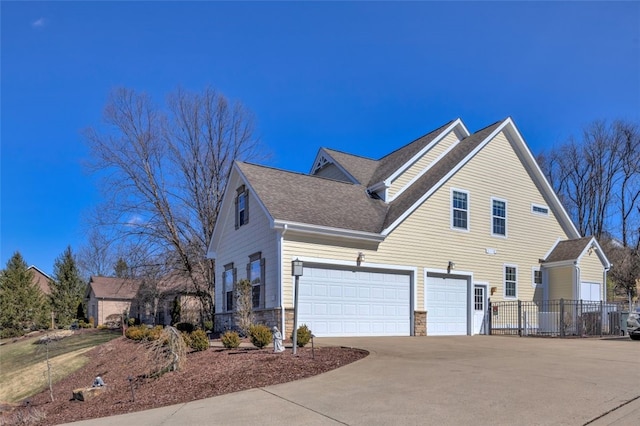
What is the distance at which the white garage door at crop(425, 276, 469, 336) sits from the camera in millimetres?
18141

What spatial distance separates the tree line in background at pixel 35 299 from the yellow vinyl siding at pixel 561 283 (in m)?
29.8

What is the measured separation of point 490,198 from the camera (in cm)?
2041

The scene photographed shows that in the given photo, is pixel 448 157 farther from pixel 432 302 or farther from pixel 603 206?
pixel 603 206

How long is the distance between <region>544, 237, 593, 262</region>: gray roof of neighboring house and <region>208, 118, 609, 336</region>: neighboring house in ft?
0.22

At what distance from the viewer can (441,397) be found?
23.0 feet

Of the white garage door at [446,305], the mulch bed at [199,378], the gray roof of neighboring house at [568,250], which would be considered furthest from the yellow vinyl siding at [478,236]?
the mulch bed at [199,378]

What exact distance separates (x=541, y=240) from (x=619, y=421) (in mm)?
17296

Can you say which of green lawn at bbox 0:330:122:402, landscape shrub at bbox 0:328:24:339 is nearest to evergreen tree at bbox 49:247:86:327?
landscape shrub at bbox 0:328:24:339

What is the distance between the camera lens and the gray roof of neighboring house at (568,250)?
20.9 m

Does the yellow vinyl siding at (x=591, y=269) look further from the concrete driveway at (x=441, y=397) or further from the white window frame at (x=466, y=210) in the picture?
the concrete driveway at (x=441, y=397)

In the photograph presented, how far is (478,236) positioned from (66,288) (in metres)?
40.5

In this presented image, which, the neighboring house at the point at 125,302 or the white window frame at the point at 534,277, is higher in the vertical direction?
the white window frame at the point at 534,277

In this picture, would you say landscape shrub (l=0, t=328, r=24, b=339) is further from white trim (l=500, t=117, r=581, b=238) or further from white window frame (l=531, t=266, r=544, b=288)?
white trim (l=500, t=117, r=581, b=238)

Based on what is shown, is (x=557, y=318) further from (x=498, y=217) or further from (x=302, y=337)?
(x=302, y=337)
